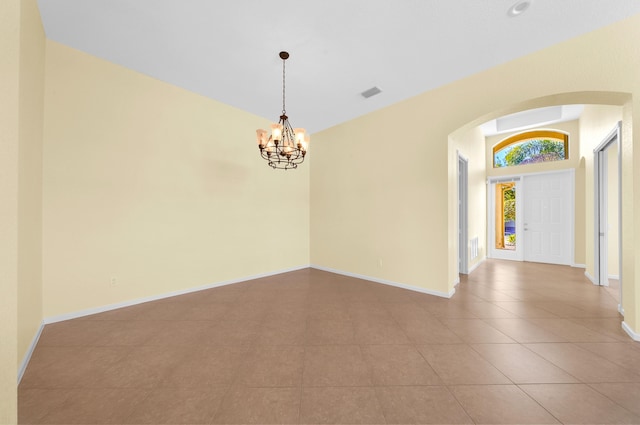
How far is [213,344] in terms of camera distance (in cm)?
227

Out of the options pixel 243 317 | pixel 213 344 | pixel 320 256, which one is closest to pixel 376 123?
pixel 320 256

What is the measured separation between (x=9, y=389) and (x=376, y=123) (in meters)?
4.98

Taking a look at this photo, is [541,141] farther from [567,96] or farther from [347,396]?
[347,396]

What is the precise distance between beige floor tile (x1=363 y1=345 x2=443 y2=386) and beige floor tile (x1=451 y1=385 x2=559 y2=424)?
0.20m

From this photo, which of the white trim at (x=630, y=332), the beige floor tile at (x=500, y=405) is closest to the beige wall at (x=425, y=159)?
the white trim at (x=630, y=332)

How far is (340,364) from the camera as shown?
76.7 inches

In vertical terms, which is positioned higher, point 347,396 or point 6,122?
point 6,122

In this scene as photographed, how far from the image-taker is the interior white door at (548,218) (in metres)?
5.66

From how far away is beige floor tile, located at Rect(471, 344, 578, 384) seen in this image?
1.74 metres

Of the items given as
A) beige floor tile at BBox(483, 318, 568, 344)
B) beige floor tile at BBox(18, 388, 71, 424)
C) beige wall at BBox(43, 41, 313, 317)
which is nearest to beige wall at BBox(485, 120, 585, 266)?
beige floor tile at BBox(483, 318, 568, 344)

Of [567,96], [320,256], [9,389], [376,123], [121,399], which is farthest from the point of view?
[320,256]

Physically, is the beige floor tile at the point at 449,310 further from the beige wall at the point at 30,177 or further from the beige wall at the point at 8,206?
the beige wall at the point at 30,177

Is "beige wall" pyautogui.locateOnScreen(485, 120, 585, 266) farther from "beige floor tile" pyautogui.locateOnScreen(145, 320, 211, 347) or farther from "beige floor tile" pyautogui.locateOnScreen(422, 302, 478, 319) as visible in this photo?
"beige floor tile" pyautogui.locateOnScreen(145, 320, 211, 347)

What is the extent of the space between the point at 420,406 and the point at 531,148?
7652 millimetres
